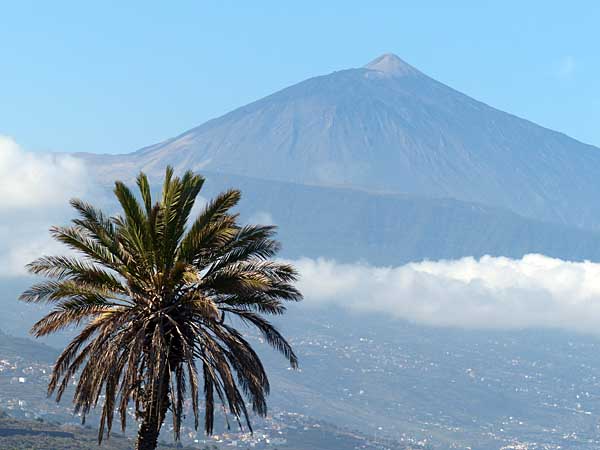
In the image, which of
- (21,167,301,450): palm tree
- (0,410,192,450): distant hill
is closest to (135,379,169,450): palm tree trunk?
(21,167,301,450): palm tree

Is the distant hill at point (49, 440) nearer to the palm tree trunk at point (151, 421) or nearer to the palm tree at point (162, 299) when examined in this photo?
the palm tree at point (162, 299)

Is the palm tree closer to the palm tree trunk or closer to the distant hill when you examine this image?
the palm tree trunk

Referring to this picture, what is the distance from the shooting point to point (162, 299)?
37.6 metres

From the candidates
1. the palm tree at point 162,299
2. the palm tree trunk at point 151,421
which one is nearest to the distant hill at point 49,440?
the palm tree at point 162,299

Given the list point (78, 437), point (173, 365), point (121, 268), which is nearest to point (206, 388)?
point (173, 365)

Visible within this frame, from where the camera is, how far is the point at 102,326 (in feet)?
124

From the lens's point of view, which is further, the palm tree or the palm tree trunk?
the palm tree trunk

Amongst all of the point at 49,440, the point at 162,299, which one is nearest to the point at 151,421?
the point at 162,299

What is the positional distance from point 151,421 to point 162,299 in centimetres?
329

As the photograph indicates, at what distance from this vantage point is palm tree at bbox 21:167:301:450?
1458 inches

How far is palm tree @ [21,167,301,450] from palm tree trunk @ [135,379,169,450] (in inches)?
1.5

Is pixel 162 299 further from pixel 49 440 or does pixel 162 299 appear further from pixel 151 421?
pixel 49 440

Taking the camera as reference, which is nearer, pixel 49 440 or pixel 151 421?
pixel 151 421

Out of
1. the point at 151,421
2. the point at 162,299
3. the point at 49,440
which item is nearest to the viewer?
the point at 162,299
